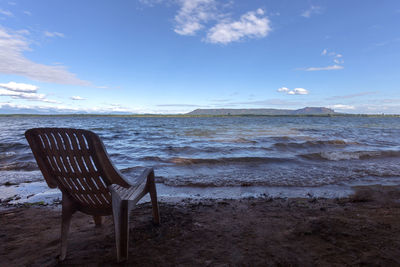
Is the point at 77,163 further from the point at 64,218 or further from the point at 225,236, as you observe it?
the point at 225,236

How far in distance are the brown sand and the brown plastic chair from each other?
40 centimetres

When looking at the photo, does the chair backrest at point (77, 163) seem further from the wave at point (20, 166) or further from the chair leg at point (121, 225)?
the wave at point (20, 166)

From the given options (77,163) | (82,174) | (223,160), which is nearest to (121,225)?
(82,174)

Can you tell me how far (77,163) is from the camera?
2.30 meters

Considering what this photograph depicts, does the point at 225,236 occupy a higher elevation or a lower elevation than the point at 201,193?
higher

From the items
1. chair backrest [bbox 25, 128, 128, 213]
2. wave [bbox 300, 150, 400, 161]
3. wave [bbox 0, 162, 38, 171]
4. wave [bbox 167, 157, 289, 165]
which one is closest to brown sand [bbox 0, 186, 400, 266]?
chair backrest [bbox 25, 128, 128, 213]

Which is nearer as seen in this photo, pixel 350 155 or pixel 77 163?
pixel 77 163

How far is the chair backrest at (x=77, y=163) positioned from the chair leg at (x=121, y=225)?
21 cm

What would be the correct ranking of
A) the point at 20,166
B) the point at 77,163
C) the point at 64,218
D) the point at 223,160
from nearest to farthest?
the point at 77,163, the point at 64,218, the point at 20,166, the point at 223,160

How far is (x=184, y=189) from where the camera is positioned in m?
5.68

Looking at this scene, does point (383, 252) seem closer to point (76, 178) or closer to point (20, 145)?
point (76, 178)

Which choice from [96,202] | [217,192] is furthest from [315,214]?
[96,202]

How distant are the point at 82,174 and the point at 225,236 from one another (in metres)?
2.00

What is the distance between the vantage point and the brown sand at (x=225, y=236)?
2459 millimetres
